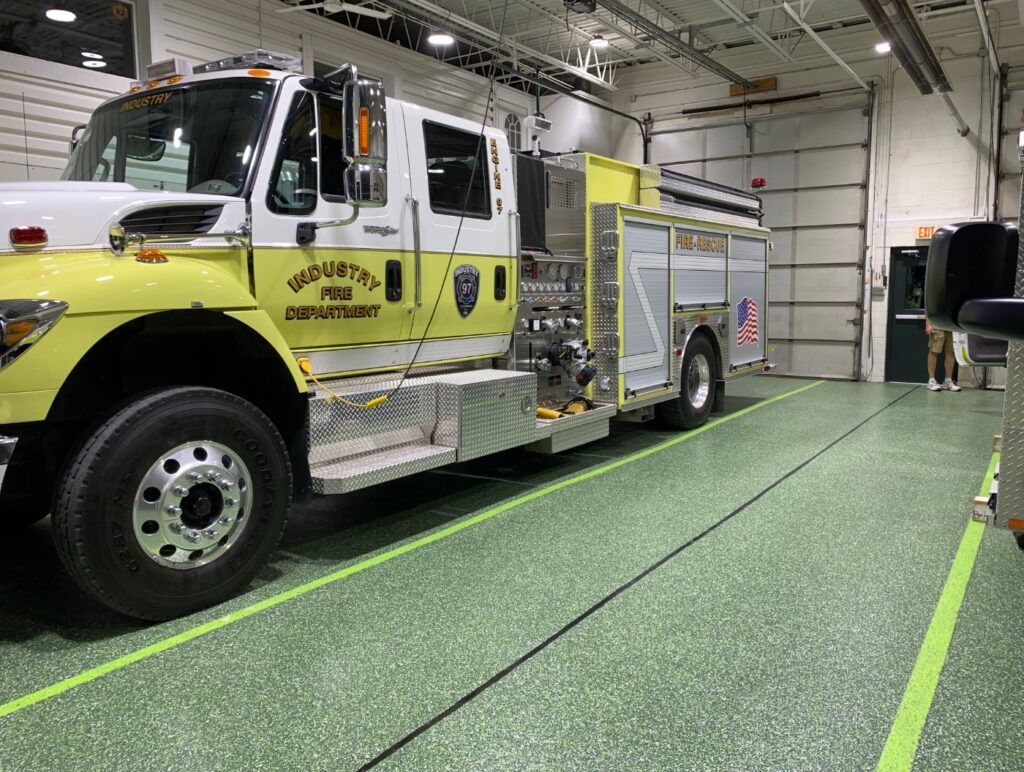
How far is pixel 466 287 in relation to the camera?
5414 millimetres

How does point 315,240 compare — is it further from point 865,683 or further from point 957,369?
point 957,369

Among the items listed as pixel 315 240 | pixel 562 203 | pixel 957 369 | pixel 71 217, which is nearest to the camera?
pixel 71 217

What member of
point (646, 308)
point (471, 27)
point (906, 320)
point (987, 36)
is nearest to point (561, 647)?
point (646, 308)

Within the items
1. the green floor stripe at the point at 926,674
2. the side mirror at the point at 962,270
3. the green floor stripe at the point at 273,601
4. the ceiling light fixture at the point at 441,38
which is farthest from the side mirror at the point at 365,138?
the ceiling light fixture at the point at 441,38

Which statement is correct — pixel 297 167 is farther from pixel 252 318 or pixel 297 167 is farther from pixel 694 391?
pixel 694 391

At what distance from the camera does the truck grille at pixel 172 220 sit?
144 inches

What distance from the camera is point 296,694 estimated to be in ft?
9.55

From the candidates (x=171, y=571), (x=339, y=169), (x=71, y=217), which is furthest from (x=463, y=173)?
(x=171, y=571)

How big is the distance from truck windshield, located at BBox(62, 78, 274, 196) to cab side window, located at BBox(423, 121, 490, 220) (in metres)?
1.24

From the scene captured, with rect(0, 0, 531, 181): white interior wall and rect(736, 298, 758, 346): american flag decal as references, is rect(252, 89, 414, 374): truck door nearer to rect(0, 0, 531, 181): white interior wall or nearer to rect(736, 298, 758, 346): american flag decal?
rect(0, 0, 531, 181): white interior wall

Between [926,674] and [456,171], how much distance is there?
13.3ft

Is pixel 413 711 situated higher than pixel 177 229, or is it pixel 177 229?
pixel 177 229

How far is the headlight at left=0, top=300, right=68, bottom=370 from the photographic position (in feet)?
9.79

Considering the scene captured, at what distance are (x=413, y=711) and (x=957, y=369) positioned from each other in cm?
1279
